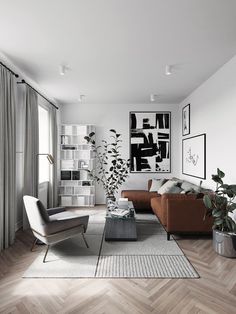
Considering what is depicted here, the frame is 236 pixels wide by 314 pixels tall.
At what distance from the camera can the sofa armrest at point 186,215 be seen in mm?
3441

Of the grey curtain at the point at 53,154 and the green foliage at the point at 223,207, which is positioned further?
the grey curtain at the point at 53,154

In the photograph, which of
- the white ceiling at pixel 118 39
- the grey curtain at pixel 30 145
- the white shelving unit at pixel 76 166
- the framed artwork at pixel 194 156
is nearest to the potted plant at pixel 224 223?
the framed artwork at pixel 194 156

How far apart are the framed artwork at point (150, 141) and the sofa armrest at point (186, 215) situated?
2.82 meters

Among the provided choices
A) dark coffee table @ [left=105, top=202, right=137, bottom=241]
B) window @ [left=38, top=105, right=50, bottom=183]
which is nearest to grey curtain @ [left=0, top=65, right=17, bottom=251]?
dark coffee table @ [left=105, top=202, right=137, bottom=241]

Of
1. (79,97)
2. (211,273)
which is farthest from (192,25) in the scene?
(79,97)

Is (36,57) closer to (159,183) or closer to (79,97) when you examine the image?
(79,97)

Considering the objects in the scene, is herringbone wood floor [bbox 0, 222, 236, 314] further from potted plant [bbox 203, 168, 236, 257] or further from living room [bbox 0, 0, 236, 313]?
potted plant [bbox 203, 168, 236, 257]

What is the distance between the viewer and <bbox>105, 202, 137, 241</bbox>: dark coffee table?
3.54 meters

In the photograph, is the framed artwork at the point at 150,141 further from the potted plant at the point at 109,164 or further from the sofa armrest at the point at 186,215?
the sofa armrest at the point at 186,215

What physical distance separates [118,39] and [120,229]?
9.07 ft

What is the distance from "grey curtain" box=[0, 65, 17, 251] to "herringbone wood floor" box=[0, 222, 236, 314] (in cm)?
64

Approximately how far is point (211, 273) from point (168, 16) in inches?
112

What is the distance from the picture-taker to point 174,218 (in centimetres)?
346

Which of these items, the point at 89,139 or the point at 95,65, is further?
the point at 89,139
